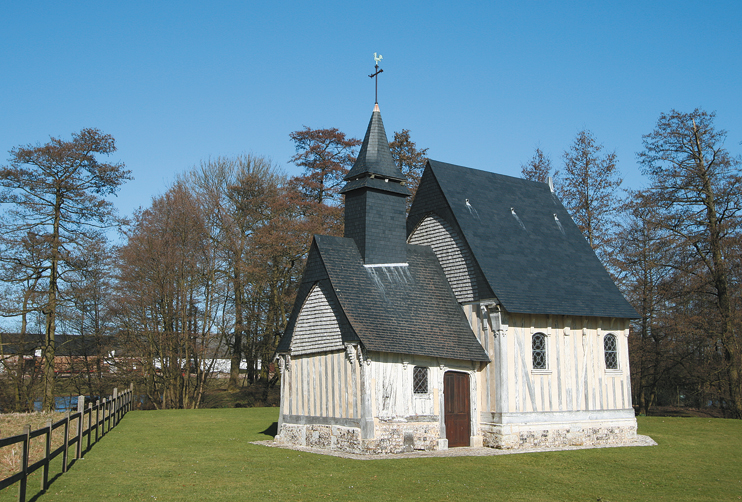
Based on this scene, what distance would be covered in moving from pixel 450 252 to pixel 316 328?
16.4 feet

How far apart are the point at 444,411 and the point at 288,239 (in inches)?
629

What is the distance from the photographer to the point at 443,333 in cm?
1788

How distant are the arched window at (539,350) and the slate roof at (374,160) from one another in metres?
5.82

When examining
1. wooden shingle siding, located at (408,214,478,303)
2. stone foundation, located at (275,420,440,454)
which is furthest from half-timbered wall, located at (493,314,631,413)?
stone foundation, located at (275,420,440,454)

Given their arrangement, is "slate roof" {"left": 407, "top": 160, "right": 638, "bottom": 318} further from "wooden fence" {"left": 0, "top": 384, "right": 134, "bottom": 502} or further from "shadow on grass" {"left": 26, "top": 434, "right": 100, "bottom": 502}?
"shadow on grass" {"left": 26, "top": 434, "right": 100, "bottom": 502}

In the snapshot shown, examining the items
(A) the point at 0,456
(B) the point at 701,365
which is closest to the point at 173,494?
(A) the point at 0,456

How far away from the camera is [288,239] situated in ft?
103

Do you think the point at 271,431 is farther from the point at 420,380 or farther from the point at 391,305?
the point at 391,305

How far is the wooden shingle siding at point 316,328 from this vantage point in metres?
17.2

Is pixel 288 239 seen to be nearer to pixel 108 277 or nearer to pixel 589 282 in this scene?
pixel 108 277

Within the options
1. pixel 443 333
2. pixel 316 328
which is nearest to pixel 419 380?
pixel 443 333

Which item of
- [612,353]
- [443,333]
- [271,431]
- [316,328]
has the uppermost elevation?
[316,328]

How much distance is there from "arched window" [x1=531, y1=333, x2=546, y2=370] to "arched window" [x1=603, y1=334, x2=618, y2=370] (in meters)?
2.67

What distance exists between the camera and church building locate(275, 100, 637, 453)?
16641mm
